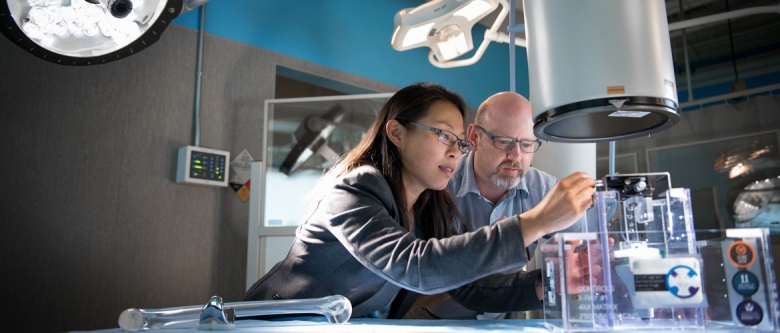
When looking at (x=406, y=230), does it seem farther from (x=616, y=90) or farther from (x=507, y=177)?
(x=507, y=177)

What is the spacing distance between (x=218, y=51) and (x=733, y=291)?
2381 mm

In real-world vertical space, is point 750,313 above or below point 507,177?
below

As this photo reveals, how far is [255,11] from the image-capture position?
2928 mm

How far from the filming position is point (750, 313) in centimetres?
81

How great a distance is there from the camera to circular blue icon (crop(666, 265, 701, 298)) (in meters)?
0.81

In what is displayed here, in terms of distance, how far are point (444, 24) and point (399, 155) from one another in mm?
912

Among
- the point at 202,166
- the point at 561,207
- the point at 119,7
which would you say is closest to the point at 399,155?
the point at 561,207

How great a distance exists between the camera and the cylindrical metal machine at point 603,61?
97 centimetres

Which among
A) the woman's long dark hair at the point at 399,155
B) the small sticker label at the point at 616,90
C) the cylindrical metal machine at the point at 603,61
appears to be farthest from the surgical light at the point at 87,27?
the small sticker label at the point at 616,90

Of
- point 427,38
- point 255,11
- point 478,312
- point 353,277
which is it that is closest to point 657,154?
point 427,38

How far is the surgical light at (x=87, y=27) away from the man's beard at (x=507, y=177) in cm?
109

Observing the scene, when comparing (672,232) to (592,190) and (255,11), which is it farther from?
(255,11)

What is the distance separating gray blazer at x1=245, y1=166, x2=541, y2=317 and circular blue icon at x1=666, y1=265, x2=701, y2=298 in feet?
0.71

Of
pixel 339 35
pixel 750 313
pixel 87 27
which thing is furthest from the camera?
pixel 339 35
